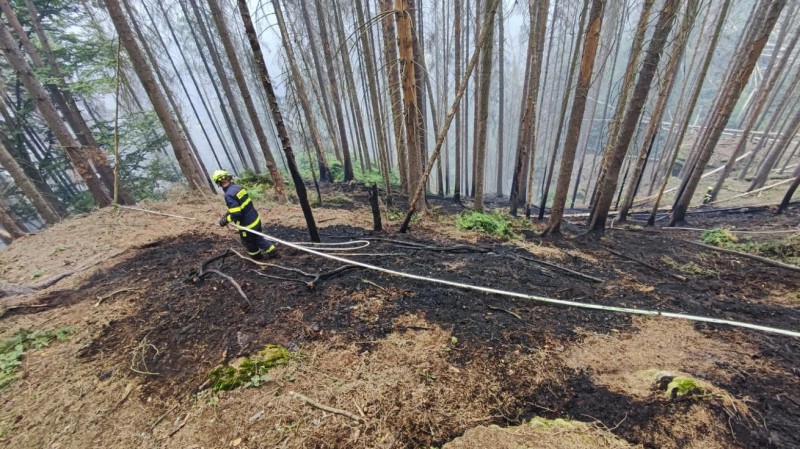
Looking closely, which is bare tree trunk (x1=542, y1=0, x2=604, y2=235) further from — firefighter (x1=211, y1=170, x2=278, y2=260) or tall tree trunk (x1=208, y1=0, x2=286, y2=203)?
tall tree trunk (x1=208, y1=0, x2=286, y2=203)

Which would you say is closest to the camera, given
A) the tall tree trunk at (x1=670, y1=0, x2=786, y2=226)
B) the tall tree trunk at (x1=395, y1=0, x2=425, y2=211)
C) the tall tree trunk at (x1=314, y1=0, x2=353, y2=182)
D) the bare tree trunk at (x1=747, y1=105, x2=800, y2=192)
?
the tall tree trunk at (x1=395, y1=0, x2=425, y2=211)

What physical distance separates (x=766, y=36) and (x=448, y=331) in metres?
10.3

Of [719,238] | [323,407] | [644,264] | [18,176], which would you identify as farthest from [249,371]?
[18,176]

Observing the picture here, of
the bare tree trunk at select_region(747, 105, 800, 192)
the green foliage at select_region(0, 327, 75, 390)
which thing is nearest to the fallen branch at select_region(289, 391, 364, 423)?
the green foliage at select_region(0, 327, 75, 390)

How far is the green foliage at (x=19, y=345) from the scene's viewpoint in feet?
9.22

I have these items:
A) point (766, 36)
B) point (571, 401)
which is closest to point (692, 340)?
point (571, 401)

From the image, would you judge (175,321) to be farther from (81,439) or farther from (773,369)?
(773,369)

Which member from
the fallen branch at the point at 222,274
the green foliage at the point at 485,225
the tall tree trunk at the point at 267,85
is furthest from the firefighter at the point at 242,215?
the green foliage at the point at 485,225

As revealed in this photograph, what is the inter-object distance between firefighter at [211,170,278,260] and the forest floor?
1.12 ft

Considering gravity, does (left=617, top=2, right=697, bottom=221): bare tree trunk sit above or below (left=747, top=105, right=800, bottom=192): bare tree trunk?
above

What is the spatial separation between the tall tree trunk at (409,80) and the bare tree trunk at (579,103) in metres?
3.39

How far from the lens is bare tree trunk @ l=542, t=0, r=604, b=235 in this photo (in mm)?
5625

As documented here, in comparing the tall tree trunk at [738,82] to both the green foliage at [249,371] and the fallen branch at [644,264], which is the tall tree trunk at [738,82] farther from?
the green foliage at [249,371]

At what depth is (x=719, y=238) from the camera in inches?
278
